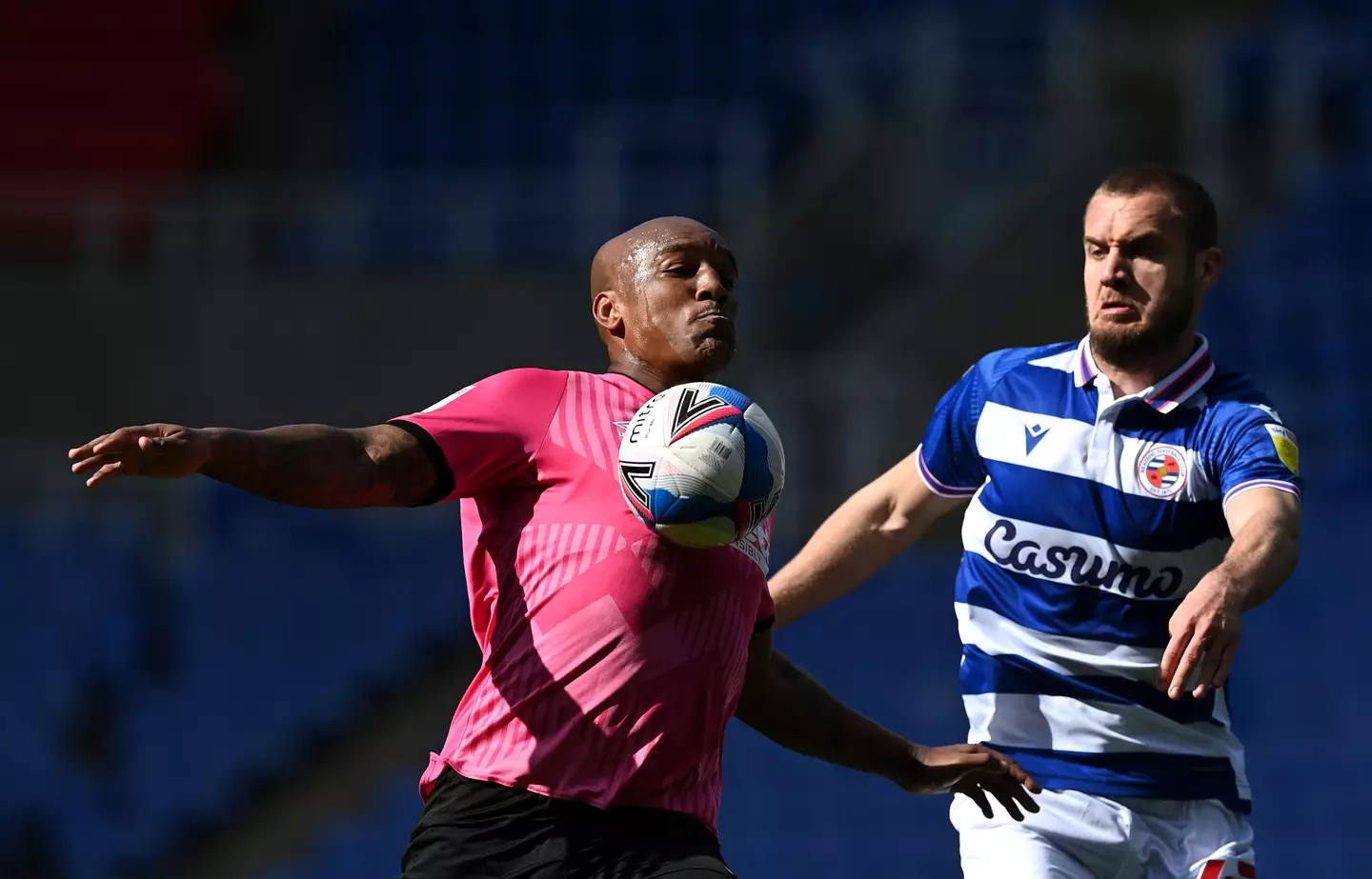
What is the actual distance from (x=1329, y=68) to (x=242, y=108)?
9411 millimetres

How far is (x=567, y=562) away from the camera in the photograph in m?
3.89

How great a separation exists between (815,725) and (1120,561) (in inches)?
31.7

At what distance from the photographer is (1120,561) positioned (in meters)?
4.46

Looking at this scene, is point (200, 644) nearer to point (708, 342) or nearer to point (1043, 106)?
point (1043, 106)

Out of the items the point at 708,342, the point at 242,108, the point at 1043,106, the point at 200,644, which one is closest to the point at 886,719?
the point at 200,644

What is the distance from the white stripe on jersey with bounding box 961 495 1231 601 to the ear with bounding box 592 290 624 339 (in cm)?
111

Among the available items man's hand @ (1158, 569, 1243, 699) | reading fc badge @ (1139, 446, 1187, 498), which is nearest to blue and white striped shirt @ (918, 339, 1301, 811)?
reading fc badge @ (1139, 446, 1187, 498)

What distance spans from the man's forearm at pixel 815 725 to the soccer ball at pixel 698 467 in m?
0.65

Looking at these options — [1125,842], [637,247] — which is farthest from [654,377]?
[1125,842]

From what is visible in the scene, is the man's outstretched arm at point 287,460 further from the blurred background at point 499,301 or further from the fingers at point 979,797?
the blurred background at point 499,301

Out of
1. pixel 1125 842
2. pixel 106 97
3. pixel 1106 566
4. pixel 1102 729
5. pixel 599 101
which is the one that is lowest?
pixel 1125 842

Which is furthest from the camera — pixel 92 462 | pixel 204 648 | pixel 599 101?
pixel 599 101

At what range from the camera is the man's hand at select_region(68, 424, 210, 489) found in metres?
3.26

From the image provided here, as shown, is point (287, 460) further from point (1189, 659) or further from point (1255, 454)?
point (1255, 454)
